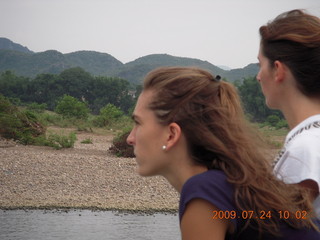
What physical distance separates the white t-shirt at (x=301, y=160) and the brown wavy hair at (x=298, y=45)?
7.6 inches

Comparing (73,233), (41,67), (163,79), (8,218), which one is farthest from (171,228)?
(41,67)

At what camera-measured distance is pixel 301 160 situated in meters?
1.56

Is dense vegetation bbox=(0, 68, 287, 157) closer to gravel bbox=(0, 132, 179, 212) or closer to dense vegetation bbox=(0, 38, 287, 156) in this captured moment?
dense vegetation bbox=(0, 38, 287, 156)

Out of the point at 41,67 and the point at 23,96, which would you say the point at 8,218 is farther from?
the point at 41,67

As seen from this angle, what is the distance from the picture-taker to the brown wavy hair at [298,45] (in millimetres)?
1697

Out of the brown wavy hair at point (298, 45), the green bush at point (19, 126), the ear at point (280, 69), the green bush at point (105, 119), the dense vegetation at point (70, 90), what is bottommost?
the dense vegetation at point (70, 90)

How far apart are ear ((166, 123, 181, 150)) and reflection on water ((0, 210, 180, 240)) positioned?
5.43 meters

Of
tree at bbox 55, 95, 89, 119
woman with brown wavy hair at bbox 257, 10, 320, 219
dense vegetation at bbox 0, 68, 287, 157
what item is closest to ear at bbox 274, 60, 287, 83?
woman with brown wavy hair at bbox 257, 10, 320, 219

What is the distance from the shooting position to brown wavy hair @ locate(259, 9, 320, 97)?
1697 mm

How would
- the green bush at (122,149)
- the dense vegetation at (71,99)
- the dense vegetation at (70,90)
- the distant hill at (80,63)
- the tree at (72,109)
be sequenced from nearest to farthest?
the green bush at (122,149)
the dense vegetation at (71,99)
the tree at (72,109)
the dense vegetation at (70,90)
the distant hill at (80,63)

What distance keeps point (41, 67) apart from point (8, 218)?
10815cm

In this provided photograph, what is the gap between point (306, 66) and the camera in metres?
1.74
